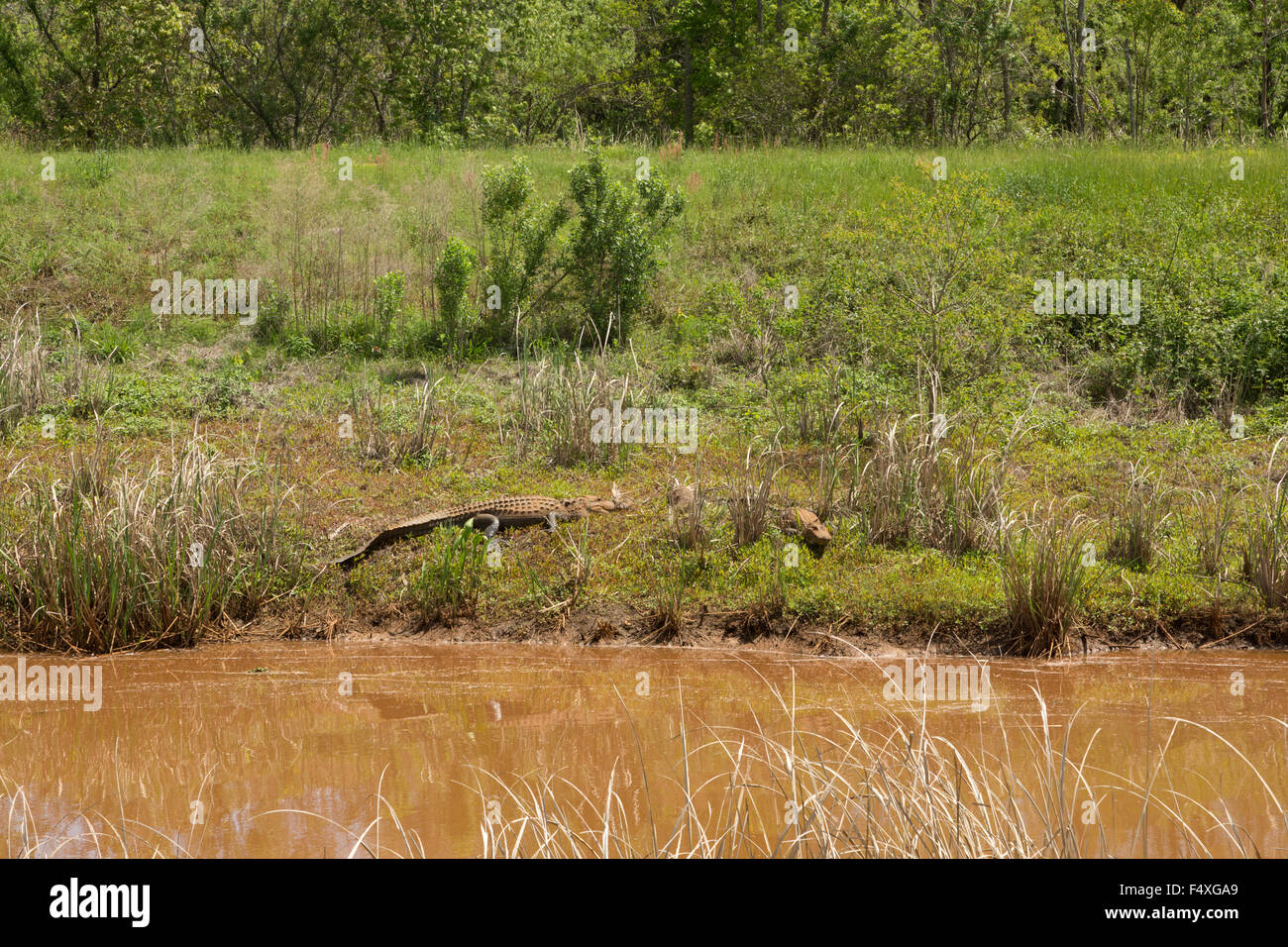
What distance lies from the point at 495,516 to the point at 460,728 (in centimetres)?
233

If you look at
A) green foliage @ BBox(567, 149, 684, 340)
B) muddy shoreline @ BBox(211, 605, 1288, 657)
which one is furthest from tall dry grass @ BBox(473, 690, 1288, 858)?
green foliage @ BBox(567, 149, 684, 340)

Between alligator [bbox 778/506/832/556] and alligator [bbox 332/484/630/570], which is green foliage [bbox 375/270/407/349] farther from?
alligator [bbox 778/506/832/556]

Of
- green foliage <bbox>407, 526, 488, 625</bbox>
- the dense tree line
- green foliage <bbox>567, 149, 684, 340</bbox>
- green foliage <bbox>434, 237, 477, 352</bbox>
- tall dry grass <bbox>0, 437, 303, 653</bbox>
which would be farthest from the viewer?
the dense tree line

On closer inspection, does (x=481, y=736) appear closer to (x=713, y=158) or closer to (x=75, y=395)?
(x=75, y=395)

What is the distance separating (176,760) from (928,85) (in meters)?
18.5

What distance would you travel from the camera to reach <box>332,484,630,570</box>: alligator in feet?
26.4

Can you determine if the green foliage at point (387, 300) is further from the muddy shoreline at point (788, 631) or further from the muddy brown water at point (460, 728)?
the muddy brown water at point (460, 728)

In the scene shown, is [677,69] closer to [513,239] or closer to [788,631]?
[513,239]

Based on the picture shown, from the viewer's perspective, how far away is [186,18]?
2139 cm

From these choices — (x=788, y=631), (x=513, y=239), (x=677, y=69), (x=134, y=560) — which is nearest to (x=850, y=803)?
(x=788, y=631)

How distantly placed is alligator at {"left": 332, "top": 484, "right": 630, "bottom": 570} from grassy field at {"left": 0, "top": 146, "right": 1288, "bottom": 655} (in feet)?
0.47

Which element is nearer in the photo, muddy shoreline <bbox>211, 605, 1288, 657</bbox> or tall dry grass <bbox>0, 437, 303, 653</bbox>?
tall dry grass <bbox>0, 437, 303, 653</bbox>

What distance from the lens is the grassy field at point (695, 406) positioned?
726cm

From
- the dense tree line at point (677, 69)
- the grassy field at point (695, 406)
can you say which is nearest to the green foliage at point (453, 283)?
the grassy field at point (695, 406)
